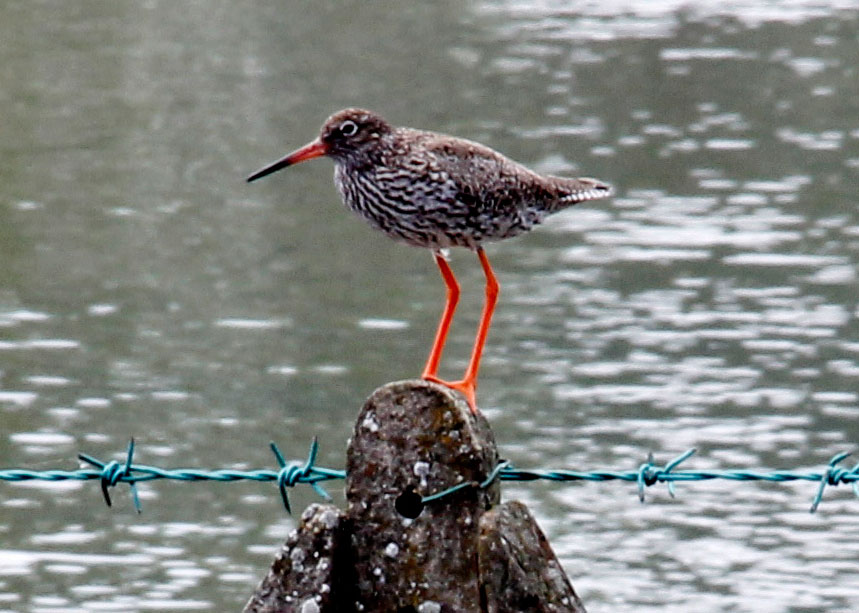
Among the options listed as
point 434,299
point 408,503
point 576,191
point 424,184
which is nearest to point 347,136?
point 424,184

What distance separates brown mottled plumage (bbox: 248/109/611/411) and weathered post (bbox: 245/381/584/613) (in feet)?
5.83

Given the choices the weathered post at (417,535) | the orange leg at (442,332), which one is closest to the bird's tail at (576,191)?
the orange leg at (442,332)

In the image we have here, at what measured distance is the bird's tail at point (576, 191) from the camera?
6.30m

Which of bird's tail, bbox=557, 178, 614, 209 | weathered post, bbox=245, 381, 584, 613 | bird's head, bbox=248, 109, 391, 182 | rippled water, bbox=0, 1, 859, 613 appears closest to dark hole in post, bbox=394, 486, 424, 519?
weathered post, bbox=245, 381, 584, 613

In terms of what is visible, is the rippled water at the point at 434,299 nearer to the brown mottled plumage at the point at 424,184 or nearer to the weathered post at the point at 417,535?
the brown mottled plumage at the point at 424,184

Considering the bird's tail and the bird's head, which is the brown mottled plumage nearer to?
the bird's head

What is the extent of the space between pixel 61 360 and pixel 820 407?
21.0ft

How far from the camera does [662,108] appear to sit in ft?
84.1

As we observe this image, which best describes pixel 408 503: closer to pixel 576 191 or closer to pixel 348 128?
pixel 348 128

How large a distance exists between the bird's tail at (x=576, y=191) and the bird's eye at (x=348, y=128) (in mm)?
815

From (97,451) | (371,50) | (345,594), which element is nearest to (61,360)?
(97,451)

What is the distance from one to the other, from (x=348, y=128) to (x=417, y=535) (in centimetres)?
232

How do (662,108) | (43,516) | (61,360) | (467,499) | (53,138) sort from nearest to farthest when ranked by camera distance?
(467,499) < (43,516) < (61,360) < (53,138) < (662,108)

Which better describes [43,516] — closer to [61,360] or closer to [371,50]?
[61,360]
